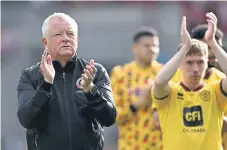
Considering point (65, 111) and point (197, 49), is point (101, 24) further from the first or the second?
point (65, 111)

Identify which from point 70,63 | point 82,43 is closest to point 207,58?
point 70,63

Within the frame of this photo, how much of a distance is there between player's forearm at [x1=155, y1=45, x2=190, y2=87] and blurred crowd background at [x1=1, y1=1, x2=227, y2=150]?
11.6m

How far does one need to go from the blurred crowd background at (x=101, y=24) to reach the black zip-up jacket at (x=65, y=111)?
12369 millimetres

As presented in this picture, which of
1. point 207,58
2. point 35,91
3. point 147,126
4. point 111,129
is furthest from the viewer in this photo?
point 111,129

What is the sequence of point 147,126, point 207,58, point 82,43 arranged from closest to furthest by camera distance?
point 207,58 → point 147,126 → point 82,43

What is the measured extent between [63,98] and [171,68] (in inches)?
46.3

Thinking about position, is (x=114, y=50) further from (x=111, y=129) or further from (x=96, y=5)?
(x=111, y=129)

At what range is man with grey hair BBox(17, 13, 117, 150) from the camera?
6.39 m

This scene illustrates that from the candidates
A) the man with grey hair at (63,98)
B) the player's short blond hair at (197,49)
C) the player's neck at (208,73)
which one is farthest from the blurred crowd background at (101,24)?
the man with grey hair at (63,98)

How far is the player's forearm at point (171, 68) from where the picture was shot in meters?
7.39

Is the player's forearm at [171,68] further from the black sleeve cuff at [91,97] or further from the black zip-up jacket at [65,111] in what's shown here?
the black sleeve cuff at [91,97]

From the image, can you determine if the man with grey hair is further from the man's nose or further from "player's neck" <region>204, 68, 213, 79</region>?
"player's neck" <region>204, 68, 213, 79</region>

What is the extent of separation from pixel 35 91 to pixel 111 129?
10589mm

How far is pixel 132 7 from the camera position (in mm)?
21484
